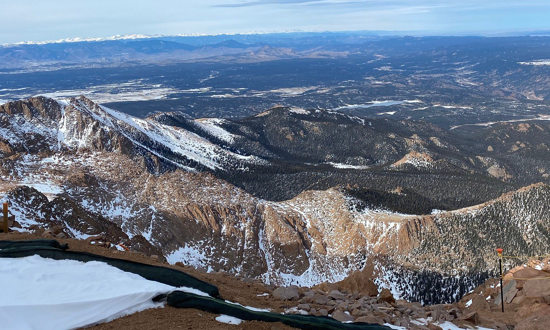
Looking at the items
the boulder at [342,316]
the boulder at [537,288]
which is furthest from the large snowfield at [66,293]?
the boulder at [537,288]

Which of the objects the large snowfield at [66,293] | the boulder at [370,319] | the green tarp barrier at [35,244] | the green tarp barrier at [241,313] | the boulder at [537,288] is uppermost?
the green tarp barrier at [35,244]

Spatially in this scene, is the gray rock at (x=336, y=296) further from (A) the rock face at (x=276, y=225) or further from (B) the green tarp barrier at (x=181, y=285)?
(A) the rock face at (x=276, y=225)

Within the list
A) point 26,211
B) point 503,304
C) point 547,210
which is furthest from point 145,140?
point 503,304

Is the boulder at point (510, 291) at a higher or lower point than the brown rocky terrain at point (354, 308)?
lower

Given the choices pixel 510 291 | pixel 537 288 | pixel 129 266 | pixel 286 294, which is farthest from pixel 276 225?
pixel 129 266

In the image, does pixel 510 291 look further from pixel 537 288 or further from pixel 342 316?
pixel 342 316

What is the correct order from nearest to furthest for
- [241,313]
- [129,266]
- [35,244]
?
[241,313] < [129,266] < [35,244]

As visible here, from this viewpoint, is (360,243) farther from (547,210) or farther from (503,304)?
Answer: (503,304)

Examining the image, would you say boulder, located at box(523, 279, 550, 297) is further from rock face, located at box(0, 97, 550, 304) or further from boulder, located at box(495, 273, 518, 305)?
rock face, located at box(0, 97, 550, 304)

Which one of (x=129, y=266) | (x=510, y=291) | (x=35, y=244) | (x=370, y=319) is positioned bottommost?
(x=510, y=291)
